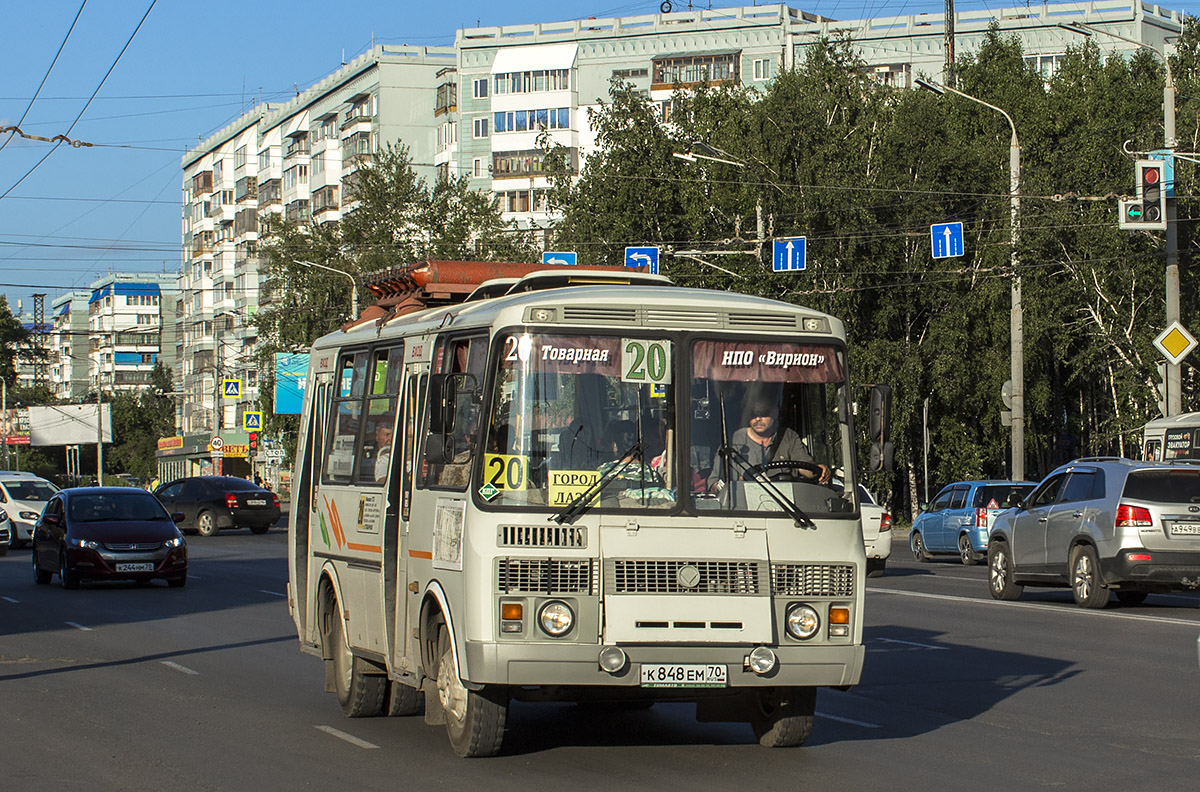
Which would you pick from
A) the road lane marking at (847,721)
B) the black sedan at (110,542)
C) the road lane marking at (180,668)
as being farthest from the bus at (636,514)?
the black sedan at (110,542)

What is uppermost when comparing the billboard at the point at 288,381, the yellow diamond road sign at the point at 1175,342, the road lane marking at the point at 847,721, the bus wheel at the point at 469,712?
the billboard at the point at 288,381

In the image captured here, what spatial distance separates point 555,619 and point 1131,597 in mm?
14953

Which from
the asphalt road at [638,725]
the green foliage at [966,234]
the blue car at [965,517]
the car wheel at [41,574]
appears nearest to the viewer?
the asphalt road at [638,725]

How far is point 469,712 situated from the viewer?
366 inches

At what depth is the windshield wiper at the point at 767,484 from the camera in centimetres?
923

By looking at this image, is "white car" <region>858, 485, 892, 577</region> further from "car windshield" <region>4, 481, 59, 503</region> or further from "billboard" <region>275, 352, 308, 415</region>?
"billboard" <region>275, 352, 308, 415</region>

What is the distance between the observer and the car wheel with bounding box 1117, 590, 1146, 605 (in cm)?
2167

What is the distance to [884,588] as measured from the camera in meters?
24.2

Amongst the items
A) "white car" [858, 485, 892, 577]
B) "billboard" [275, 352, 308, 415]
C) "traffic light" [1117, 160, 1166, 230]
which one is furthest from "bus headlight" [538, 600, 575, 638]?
"billboard" [275, 352, 308, 415]

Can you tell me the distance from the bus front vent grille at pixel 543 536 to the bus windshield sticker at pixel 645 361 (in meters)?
0.91

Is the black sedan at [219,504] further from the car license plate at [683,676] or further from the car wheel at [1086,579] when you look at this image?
the car license plate at [683,676]

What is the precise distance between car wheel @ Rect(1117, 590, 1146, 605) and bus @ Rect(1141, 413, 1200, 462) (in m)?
11.2

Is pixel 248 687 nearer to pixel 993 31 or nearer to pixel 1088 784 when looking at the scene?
pixel 1088 784

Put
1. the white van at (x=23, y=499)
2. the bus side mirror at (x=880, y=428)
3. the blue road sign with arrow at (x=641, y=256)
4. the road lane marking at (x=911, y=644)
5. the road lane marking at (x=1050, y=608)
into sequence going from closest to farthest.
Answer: the bus side mirror at (x=880, y=428) < the road lane marking at (x=911, y=644) < the road lane marking at (x=1050, y=608) < the blue road sign with arrow at (x=641, y=256) < the white van at (x=23, y=499)
